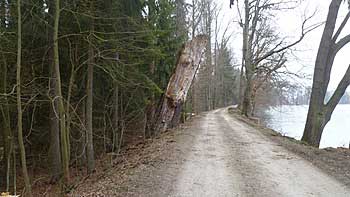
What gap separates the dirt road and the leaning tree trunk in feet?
15.3

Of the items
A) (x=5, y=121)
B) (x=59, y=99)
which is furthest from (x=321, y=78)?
(x=5, y=121)

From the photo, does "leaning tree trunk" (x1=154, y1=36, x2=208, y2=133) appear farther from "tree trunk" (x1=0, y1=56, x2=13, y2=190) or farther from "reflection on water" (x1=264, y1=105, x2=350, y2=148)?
"reflection on water" (x1=264, y1=105, x2=350, y2=148)

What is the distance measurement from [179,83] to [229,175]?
8019mm

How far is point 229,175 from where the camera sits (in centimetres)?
616

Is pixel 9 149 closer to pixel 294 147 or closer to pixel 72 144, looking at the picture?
pixel 72 144

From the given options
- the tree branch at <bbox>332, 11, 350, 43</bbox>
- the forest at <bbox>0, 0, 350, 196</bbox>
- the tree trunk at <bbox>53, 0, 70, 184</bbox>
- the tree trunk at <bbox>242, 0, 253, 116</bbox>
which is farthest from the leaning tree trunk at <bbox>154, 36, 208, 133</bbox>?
the tree trunk at <bbox>242, 0, 253, 116</bbox>

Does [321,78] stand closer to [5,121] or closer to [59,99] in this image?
[59,99]

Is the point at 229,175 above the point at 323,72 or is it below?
below

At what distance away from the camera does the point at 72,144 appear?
13.0 meters

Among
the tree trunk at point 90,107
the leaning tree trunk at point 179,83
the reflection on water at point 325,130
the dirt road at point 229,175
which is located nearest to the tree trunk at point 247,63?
the reflection on water at point 325,130

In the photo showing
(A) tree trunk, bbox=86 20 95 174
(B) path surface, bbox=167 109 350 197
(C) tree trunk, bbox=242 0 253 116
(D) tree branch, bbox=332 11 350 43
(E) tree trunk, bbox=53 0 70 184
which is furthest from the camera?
(C) tree trunk, bbox=242 0 253 116

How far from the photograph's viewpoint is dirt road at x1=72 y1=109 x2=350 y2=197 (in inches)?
207

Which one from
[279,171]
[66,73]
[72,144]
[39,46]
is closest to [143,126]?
[72,144]

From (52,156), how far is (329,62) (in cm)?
936
